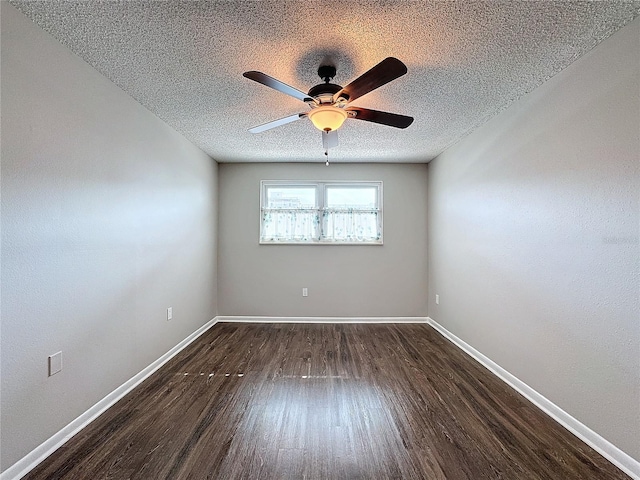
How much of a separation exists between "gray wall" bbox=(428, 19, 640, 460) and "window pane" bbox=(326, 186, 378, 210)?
1.69m

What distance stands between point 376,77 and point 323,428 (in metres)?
2.10

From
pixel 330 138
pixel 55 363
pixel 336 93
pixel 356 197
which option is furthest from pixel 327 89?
pixel 356 197

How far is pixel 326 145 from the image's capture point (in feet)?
8.12

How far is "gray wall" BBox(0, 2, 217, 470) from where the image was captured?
1492mm

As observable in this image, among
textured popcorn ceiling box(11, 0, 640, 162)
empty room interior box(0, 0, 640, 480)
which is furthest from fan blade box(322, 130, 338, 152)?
textured popcorn ceiling box(11, 0, 640, 162)

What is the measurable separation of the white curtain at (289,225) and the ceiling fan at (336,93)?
2.20m

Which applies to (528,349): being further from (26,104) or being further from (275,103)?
(26,104)

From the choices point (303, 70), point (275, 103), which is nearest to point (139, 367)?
point (275, 103)

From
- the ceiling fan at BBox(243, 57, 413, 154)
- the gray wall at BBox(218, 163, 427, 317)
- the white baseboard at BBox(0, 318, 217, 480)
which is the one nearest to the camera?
the white baseboard at BBox(0, 318, 217, 480)

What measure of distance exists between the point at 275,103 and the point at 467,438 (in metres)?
2.75

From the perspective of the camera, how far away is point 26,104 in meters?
1.55

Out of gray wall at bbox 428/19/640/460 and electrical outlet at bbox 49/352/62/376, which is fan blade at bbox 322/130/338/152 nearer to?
gray wall at bbox 428/19/640/460

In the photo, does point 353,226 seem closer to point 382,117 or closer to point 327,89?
point 382,117

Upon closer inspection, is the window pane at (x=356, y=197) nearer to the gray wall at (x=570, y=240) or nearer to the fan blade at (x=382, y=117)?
the gray wall at (x=570, y=240)
